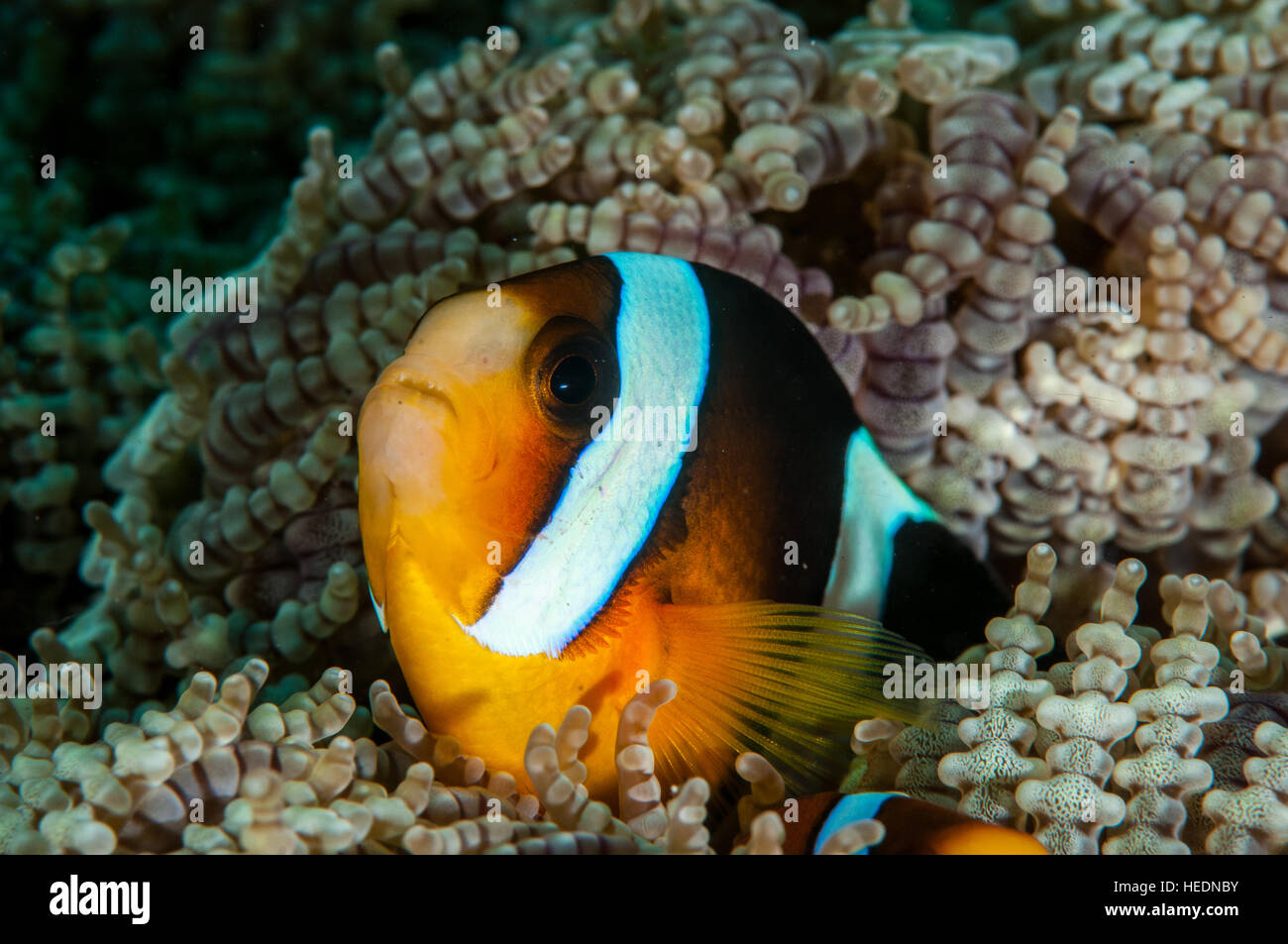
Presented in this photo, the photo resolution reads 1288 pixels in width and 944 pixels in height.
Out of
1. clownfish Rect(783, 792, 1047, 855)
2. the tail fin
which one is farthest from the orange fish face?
clownfish Rect(783, 792, 1047, 855)

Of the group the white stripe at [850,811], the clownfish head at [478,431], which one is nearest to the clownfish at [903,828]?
the white stripe at [850,811]

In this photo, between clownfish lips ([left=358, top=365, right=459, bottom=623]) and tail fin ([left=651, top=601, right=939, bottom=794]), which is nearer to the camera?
clownfish lips ([left=358, top=365, right=459, bottom=623])

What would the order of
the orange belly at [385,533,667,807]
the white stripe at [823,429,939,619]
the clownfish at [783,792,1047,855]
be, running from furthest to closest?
the white stripe at [823,429,939,619]
the orange belly at [385,533,667,807]
the clownfish at [783,792,1047,855]

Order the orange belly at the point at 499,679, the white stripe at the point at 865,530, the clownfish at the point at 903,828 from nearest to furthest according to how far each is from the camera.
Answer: the clownfish at the point at 903,828, the orange belly at the point at 499,679, the white stripe at the point at 865,530

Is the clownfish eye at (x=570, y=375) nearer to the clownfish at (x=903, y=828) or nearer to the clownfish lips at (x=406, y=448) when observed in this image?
the clownfish lips at (x=406, y=448)

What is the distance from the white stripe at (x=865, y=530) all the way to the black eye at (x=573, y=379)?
17.3 inches

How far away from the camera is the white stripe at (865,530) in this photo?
1293 millimetres

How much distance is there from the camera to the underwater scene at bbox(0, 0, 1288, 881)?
0.98 meters

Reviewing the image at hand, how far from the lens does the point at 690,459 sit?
42.9 inches

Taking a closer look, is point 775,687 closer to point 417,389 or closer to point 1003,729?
point 1003,729

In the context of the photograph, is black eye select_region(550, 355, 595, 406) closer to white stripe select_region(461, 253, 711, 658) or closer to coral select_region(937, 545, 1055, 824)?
white stripe select_region(461, 253, 711, 658)

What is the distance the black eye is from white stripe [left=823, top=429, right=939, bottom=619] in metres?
0.44

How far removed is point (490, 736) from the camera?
1093 mm
